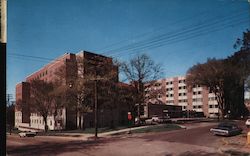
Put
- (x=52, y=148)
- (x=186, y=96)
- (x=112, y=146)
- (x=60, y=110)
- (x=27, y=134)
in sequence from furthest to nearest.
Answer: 1. (x=186, y=96)
2. (x=112, y=146)
3. (x=60, y=110)
4. (x=52, y=148)
5. (x=27, y=134)

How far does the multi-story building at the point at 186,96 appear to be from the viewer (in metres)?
4.29

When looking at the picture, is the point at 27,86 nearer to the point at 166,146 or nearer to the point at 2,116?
the point at 2,116

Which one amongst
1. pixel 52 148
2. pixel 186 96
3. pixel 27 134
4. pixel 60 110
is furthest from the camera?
pixel 186 96

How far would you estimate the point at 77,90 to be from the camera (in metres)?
5.27

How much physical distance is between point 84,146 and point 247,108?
2394 millimetres

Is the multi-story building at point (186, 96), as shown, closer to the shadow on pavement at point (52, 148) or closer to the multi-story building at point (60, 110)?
the multi-story building at point (60, 110)

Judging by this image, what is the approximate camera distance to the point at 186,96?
447 cm

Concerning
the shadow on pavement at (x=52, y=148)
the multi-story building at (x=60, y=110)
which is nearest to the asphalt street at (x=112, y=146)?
the shadow on pavement at (x=52, y=148)

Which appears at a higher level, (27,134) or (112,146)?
(27,134)

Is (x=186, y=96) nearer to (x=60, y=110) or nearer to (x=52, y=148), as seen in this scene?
(x=60, y=110)

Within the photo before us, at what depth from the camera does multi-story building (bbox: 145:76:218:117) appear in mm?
4285

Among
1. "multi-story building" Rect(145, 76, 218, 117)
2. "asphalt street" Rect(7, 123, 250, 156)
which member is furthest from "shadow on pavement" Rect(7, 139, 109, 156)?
"multi-story building" Rect(145, 76, 218, 117)

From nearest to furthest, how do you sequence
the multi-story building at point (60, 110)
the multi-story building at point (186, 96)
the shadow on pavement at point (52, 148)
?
the shadow on pavement at point (52, 148) < the multi-story building at point (60, 110) < the multi-story building at point (186, 96)

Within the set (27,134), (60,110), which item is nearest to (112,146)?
(60,110)
